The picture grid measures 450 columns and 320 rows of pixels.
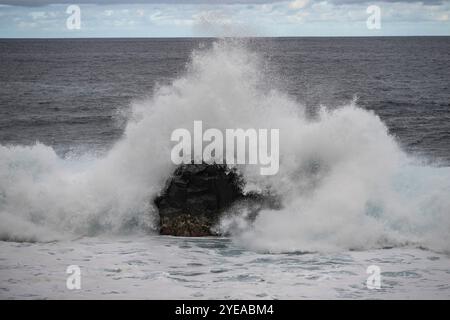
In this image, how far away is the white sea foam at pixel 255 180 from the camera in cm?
1083

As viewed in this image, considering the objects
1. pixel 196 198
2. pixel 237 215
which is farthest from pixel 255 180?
pixel 196 198

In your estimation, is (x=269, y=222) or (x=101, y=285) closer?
(x=101, y=285)

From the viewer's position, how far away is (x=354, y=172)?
1183cm

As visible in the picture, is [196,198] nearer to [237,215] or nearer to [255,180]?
[237,215]

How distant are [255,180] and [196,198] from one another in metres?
1.27

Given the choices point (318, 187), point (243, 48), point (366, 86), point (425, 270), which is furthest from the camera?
point (366, 86)

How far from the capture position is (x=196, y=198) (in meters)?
11.3

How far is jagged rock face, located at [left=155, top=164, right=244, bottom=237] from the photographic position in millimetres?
11250

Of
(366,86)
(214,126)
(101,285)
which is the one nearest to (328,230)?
(214,126)

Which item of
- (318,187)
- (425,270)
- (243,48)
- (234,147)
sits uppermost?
(243,48)

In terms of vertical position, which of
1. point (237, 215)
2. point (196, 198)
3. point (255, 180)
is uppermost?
point (255, 180)

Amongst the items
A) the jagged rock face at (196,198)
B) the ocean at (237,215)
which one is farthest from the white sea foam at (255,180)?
the jagged rock face at (196,198)
